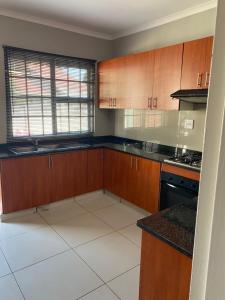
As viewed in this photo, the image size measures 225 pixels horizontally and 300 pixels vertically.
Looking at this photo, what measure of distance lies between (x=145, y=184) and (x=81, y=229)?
987 millimetres

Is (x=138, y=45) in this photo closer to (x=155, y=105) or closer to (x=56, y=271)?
(x=155, y=105)

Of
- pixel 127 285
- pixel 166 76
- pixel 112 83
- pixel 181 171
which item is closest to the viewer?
pixel 127 285

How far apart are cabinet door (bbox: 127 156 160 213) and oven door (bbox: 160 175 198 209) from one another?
0.28 feet

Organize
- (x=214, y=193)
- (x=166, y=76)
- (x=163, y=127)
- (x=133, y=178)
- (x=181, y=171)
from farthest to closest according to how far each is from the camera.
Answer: (x=163, y=127)
(x=133, y=178)
(x=166, y=76)
(x=181, y=171)
(x=214, y=193)

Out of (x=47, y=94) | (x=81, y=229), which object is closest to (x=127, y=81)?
(x=47, y=94)

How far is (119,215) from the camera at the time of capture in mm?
3092

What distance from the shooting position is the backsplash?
287cm

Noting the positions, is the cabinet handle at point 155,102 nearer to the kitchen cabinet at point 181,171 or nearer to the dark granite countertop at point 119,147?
the dark granite countertop at point 119,147

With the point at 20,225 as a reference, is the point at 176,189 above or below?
above

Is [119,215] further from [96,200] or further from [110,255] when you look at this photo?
[110,255]

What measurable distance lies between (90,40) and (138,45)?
0.81 m

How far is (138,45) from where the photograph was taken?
11.6 feet

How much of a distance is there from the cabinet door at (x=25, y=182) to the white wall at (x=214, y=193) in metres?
2.68

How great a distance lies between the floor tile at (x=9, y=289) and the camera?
1.72 m
